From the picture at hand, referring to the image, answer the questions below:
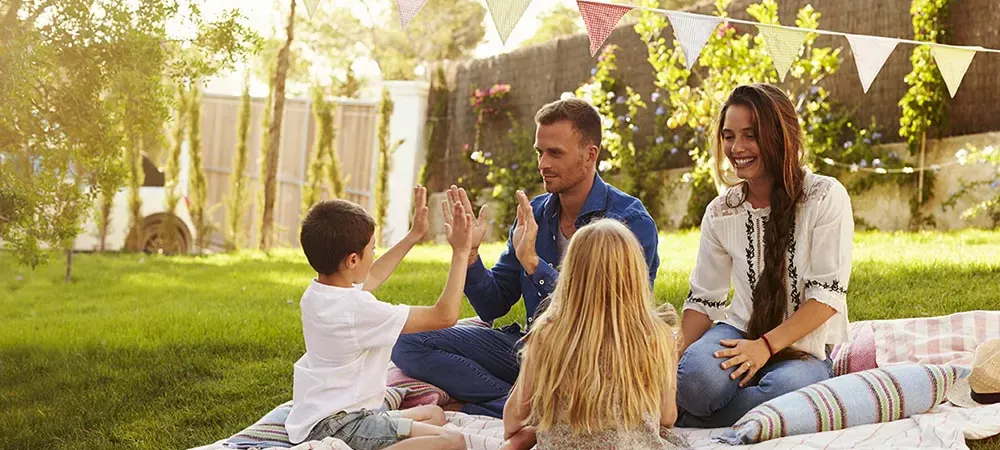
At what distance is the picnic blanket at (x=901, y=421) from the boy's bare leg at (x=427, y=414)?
0.26 ft

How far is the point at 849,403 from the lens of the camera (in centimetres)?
350

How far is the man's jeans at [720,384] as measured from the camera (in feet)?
11.9

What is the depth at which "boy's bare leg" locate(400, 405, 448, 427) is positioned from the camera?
364 centimetres

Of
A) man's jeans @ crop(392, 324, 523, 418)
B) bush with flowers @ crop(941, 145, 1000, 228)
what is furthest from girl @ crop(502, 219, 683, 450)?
bush with flowers @ crop(941, 145, 1000, 228)

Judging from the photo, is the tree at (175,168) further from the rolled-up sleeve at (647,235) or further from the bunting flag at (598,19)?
the rolled-up sleeve at (647,235)

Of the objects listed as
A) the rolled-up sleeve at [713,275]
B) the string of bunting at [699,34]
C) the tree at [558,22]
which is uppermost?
the tree at [558,22]

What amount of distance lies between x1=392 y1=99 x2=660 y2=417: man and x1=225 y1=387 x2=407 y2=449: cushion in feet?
0.81

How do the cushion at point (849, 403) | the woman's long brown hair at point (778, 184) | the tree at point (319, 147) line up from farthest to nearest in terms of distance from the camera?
the tree at point (319, 147)
the woman's long brown hair at point (778, 184)
the cushion at point (849, 403)

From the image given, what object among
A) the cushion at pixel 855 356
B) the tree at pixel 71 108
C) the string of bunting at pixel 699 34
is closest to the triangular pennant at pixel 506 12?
the string of bunting at pixel 699 34

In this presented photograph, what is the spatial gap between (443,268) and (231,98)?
7.74m

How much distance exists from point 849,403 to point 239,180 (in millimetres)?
10007

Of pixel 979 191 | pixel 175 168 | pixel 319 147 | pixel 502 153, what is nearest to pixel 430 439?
pixel 979 191

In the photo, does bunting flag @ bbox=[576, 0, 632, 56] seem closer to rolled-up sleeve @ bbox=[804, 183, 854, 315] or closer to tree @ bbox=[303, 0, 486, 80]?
rolled-up sleeve @ bbox=[804, 183, 854, 315]

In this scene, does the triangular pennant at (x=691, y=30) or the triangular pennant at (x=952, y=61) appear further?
the triangular pennant at (x=952, y=61)
